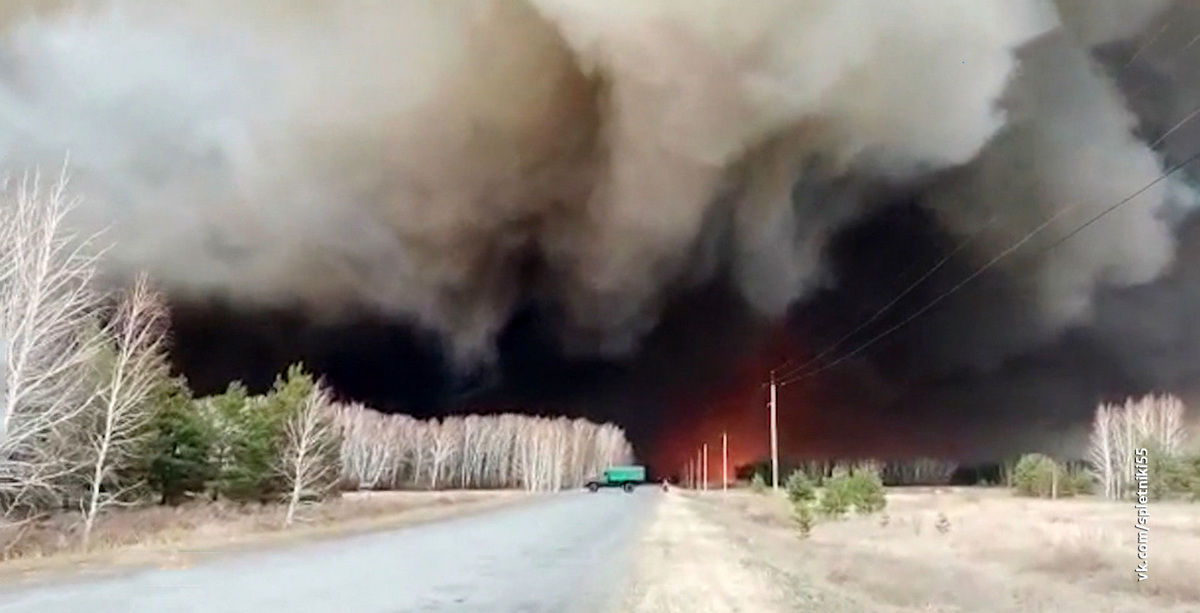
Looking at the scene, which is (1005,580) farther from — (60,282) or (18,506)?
(18,506)

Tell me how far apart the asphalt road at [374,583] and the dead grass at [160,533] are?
2.51m

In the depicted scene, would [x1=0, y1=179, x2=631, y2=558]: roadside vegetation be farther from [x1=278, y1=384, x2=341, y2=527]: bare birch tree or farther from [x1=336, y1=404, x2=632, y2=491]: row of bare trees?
[x1=336, y1=404, x2=632, y2=491]: row of bare trees

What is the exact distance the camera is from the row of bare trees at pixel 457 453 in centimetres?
13562

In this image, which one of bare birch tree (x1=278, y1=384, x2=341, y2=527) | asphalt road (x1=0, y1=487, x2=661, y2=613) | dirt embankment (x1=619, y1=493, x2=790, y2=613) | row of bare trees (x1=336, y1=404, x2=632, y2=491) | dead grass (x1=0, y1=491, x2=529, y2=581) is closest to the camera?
asphalt road (x1=0, y1=487, x2=661, y2=613)

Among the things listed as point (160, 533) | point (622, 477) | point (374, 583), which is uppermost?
point (622, 477)

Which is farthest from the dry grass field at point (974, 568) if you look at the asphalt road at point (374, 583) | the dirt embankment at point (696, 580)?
the asphalt road at point (374, 583)

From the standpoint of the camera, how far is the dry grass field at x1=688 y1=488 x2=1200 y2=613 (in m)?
16.4

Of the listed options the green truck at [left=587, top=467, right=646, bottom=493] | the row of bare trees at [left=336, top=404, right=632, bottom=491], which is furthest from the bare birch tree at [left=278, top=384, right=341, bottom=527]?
the green truck at [left=587, top=467, right=646, bottom=493]

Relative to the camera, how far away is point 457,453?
16988 centimetres

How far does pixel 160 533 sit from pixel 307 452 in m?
20.6

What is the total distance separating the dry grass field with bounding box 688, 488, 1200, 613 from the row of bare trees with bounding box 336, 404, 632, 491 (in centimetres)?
10102

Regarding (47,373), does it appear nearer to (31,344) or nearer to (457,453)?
(31,344)

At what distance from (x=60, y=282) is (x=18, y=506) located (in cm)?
902

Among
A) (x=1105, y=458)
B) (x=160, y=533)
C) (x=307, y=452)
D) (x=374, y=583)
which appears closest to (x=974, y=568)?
(x=374, y=583)
